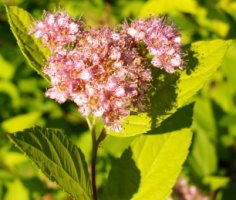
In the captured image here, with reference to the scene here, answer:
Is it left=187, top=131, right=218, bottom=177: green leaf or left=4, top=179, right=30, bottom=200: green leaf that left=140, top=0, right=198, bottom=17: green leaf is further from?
left=4, top=179, right=30, bottom=200: green leaf

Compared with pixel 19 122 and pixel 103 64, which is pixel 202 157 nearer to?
pixel 19 122

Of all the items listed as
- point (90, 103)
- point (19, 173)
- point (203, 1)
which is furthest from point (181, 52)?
point (203, 1)

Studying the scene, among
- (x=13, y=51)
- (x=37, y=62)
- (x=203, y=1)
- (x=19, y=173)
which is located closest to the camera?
(x=37, y=62)

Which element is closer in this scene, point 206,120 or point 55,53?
point 55,53

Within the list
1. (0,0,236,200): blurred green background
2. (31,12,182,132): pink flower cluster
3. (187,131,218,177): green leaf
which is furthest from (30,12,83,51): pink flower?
(187,131,218,177): green leaf

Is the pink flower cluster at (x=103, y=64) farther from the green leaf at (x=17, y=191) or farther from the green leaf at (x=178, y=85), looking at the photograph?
the green leaf at (x=17, y=191)

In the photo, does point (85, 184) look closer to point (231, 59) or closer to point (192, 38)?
point (231, 59)
